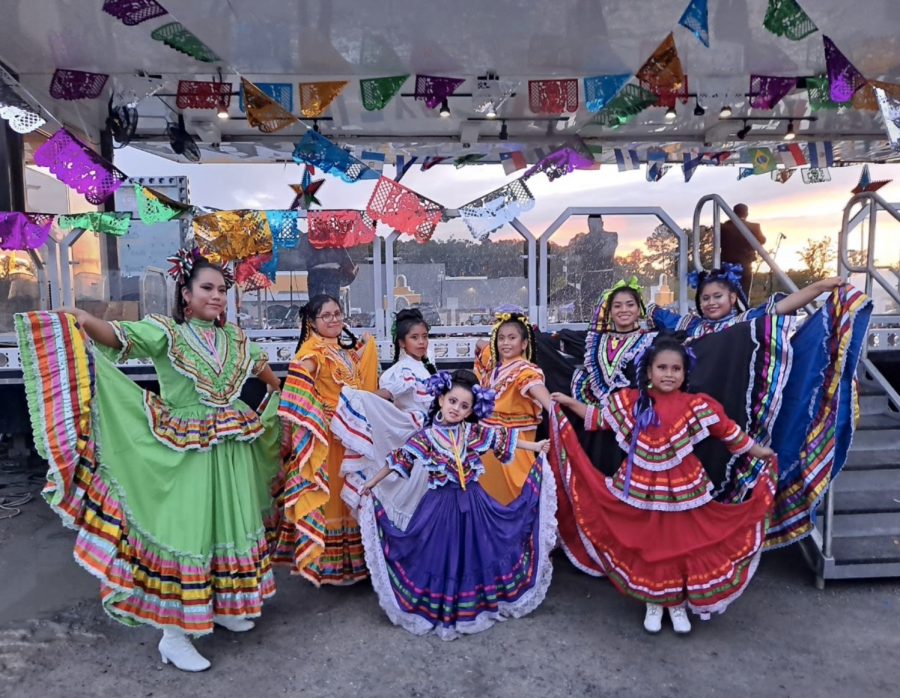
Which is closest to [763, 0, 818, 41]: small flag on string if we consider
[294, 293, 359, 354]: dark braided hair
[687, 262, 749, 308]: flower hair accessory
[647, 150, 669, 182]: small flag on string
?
[687, 262, 749, 308]: flower hair accessory

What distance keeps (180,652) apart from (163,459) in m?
0.87

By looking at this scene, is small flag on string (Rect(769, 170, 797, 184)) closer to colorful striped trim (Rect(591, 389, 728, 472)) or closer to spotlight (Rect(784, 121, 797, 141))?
spotlight (Rect(784, 121, 797, 141))

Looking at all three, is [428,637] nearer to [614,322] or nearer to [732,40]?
[614,322]

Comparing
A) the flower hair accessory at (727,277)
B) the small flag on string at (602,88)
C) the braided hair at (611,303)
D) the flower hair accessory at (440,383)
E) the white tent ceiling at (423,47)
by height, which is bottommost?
the flower hair accessory at (440,383)

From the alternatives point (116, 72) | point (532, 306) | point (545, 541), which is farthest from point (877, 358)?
point (116, 72)

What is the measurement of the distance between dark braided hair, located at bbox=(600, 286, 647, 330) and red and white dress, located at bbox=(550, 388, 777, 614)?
0.71 metres

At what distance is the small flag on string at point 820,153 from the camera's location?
8.48m

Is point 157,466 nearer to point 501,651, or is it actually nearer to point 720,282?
point 501,651

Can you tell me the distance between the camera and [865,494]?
146 inches

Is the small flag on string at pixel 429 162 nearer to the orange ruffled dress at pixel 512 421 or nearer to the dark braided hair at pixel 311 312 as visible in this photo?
the dark braided hair at pixel 311 312

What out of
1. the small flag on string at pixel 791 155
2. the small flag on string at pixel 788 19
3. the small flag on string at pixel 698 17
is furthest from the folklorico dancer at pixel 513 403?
the small flag on string at pixel 791 155

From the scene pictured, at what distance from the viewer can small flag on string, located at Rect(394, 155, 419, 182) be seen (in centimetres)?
834

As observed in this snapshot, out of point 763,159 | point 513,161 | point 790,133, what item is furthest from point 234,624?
point 790,133

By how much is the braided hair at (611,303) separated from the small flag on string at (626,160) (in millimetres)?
5668
